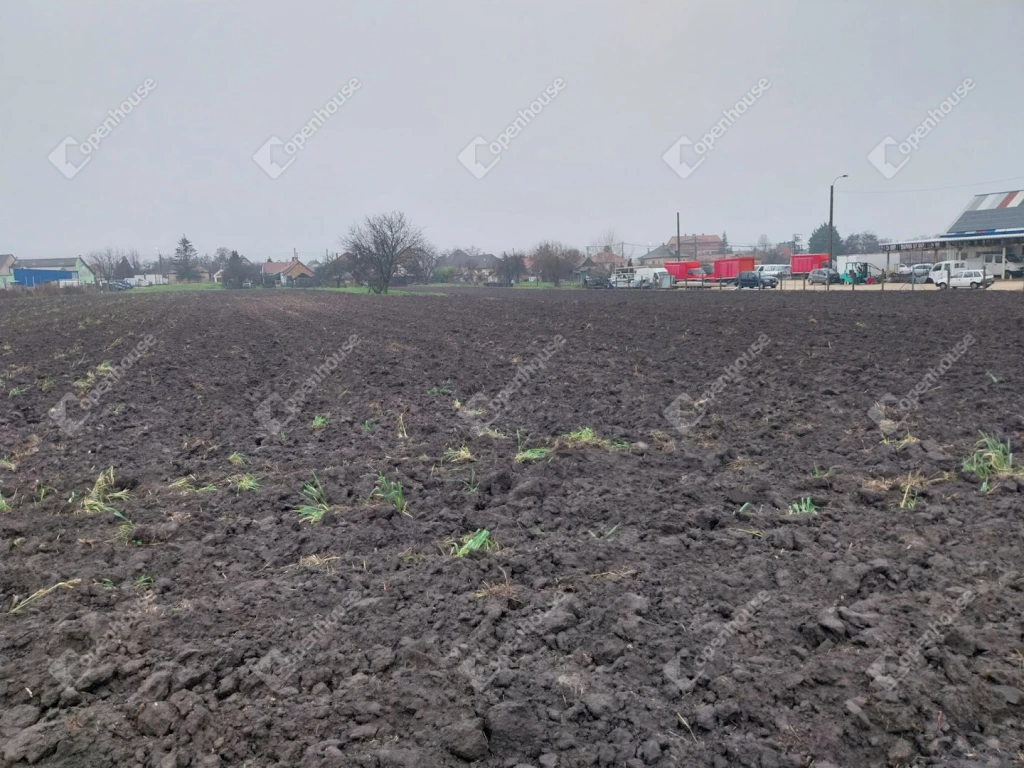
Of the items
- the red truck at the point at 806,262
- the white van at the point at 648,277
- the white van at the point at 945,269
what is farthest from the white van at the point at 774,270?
the white van at the point at 945,269

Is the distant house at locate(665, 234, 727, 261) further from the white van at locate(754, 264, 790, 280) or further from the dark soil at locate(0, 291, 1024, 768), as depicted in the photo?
the dark soil at locate(0, 291, 1024, 768)

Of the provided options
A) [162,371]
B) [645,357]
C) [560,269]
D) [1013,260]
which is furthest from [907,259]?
[162,371]

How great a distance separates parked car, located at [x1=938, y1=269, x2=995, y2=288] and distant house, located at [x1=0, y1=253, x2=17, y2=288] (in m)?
96.4

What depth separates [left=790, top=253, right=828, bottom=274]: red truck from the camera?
62.8 m

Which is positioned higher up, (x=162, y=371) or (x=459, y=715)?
(x=162, y=371)

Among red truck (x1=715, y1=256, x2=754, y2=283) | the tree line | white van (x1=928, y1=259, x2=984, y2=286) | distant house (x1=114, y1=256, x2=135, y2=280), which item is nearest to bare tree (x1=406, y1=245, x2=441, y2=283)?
the tree line

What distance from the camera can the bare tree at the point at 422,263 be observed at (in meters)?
67.3

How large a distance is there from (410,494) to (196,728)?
2825 millimetres

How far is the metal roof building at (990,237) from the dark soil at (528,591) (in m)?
52.1

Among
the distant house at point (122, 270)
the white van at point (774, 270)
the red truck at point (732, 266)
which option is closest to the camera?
the white van at point (774, 270)

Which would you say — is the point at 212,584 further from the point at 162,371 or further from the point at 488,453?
the point at 162,371

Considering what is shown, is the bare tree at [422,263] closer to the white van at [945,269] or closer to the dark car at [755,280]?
the dark car at [755,280]

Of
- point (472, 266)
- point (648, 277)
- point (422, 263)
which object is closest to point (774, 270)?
point (648, 277)

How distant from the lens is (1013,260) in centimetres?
4988
